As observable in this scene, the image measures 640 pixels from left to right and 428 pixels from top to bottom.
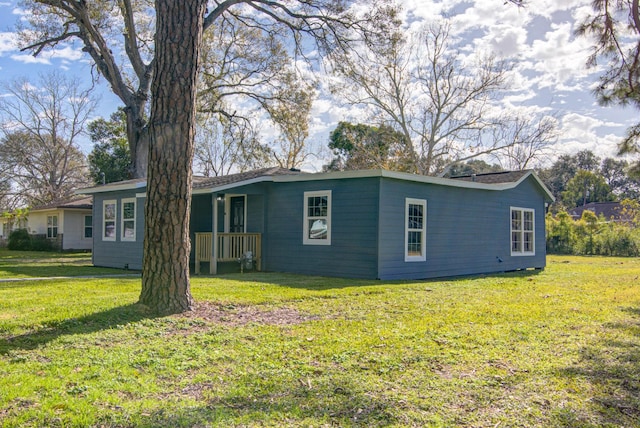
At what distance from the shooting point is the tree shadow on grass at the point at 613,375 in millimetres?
3338

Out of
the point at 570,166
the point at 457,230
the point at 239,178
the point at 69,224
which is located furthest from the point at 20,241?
the point at 570,166

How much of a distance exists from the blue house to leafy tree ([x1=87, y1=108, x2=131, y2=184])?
16435 millimetres

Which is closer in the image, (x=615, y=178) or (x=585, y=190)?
(x=585, y=190)

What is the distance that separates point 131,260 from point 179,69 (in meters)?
10.2

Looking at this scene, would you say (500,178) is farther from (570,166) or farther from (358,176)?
(570,166)

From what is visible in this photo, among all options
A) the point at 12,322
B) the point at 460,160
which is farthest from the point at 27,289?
the point at 460,160

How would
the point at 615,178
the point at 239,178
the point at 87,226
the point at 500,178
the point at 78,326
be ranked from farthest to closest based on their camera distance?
the point at 615,178 < the point at 87,226 < the point at 500,178 < the point at 239,178 < the point at 78,326

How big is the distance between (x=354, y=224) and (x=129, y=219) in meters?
7.43

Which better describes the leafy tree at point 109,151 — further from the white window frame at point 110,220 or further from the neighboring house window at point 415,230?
the neighboring house window at point 415,230

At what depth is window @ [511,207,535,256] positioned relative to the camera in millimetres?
15789

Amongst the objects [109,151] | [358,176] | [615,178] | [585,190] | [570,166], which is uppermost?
[570,166]

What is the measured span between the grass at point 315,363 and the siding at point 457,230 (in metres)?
3.93

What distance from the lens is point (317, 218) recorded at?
12.5 meters

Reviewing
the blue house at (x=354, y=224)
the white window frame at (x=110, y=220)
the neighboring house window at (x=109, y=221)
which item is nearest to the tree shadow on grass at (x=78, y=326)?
the blue house at (x=354, y=224)
